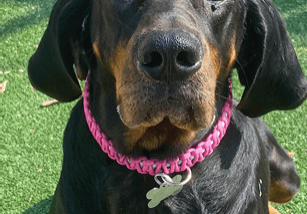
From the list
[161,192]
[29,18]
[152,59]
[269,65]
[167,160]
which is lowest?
[29,18]

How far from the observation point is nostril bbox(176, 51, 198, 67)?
1.67 metres

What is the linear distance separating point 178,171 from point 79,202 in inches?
24.9

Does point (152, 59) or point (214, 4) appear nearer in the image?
point (152, 59)

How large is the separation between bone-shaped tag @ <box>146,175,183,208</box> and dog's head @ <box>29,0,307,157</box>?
0.21 m

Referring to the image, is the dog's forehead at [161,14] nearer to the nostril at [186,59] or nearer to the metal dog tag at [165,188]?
the nostril at [186,59]

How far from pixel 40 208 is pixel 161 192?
5.87ft

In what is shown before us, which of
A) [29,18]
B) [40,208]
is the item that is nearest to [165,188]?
[40,208]

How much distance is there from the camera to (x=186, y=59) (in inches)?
66.9

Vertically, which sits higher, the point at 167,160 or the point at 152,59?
the point at 152,59

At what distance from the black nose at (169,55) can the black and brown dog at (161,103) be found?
0.12 metres

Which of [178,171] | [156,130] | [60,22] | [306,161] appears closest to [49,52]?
[60,22]

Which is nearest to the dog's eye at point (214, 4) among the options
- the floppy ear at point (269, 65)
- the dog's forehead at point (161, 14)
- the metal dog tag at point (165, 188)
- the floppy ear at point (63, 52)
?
the dog's forehead at point (161, 14)

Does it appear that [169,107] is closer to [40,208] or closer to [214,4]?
[214,4]

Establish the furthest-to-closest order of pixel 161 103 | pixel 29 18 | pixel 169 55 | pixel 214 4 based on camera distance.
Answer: pixel 29 18 → pixel 214 4 → pixel 161 103 → pixel 169 55
